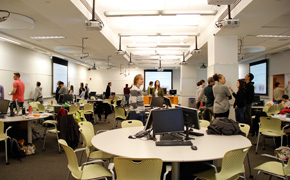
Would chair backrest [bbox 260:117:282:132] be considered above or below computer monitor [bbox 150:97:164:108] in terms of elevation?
below

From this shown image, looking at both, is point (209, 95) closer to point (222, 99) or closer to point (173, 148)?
point (222, 99)

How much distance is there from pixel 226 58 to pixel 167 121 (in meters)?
4.46

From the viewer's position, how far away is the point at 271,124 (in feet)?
14.7

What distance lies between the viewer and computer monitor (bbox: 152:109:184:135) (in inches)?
102

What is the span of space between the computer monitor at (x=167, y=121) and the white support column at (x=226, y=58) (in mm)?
3963

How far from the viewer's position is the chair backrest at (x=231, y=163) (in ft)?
6.52

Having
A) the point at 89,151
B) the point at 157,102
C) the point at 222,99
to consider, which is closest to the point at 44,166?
the point at 89,151

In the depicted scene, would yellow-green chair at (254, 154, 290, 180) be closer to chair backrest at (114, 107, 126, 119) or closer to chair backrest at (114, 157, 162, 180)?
chair backrest at (114, 157, 162, 180)

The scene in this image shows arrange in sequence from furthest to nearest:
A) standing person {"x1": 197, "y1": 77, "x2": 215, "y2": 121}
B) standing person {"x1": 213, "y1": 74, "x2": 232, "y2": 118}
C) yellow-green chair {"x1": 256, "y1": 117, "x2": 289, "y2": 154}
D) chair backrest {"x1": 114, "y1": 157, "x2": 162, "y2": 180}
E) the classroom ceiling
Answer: standing person {"x1": 197, "y1": 77, "x2": 215, "y2": 121}
standing person {"x1": 213, "y1": 74, "x2": 232, "y2": 118}
the classroom ceiling
yellow-green chair {"x1": 256, "y1": 117, "x2": 289, "y2": 154}
chair backrest {"x1": 114, "y1": 157, "x2": 162, "y2": 180}

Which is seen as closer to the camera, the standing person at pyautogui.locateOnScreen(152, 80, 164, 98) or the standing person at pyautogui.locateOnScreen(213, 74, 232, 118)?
the standing person at pyautogui.locateOnScreen(213, 74, 232, 118)

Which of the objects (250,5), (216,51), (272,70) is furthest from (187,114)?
(272,70)

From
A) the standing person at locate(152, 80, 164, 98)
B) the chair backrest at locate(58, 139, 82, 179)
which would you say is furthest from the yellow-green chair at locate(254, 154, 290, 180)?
the standing person at locate(152, 80, 164, 98)

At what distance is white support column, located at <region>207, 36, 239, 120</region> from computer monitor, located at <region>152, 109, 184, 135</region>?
3.96m

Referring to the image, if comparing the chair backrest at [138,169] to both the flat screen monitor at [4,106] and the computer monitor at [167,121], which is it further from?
the flat screen monitor at [4,106]
